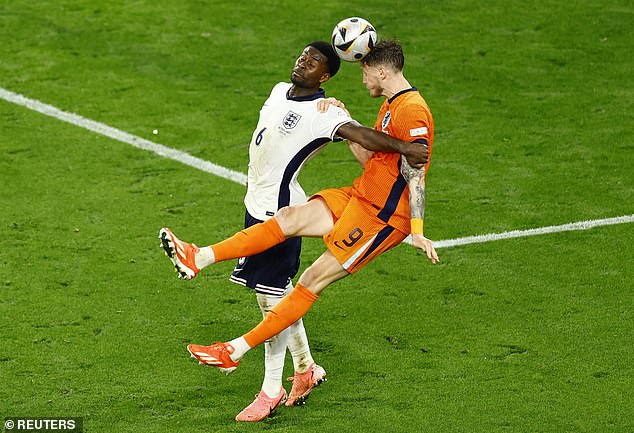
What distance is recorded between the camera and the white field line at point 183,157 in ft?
32.2

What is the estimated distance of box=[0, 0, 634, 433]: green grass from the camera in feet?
23.8

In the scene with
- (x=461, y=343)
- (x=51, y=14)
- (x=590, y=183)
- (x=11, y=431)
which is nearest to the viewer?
(x=11, y=431)

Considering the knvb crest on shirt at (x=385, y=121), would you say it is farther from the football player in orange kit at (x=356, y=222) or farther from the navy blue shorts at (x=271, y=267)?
the navy blue shorts at (x=271, y=267)

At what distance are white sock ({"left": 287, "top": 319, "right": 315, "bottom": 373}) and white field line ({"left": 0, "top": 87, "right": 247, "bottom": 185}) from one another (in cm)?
377

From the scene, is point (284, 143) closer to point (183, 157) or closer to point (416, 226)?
point (416, 226)

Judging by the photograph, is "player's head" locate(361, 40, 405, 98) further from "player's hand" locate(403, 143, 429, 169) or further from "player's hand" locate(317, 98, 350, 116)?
"player's hand" locate(403, 143, 429, 169)

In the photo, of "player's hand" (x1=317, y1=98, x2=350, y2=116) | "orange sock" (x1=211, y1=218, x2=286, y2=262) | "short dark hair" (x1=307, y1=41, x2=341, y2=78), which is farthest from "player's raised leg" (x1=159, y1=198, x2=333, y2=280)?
"short dark hair" (x1=307, y1=41, x2=341, y2=78)

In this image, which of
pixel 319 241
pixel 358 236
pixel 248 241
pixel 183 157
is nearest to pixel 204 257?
pixel 248 241

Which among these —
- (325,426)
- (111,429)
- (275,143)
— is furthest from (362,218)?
(111,429)

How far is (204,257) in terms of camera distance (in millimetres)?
6793

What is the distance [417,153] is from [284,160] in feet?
2.64

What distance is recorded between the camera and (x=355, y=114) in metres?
12.3

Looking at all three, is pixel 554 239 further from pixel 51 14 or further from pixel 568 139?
pixel 51 14

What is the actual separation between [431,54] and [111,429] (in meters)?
8.16
